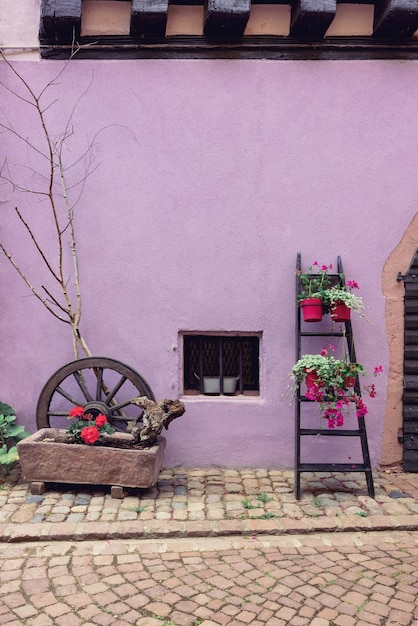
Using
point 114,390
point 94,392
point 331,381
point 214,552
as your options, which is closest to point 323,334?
point 331,381

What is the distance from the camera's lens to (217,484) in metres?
4.67

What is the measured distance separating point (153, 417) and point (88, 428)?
0.50 meters

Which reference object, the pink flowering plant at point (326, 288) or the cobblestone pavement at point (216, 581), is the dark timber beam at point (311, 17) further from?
the cobblestone pavement at point (216, 581)

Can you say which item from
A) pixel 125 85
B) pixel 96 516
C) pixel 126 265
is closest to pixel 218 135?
pixel 125 85

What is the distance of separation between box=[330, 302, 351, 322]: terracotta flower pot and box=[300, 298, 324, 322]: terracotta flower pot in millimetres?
94

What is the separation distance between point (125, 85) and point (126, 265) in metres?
1.55

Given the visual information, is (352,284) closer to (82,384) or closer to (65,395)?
(82,384)

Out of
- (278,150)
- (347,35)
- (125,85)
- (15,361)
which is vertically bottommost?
(15,361)

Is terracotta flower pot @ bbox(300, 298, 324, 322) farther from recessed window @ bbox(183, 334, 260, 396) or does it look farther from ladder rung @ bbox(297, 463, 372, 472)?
ladder rung @ bbox(297, 463, 372, 472)

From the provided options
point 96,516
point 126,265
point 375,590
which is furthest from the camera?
point 126,265

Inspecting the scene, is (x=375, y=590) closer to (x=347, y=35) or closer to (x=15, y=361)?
(x=15, y=361)

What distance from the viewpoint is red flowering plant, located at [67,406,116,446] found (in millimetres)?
4312

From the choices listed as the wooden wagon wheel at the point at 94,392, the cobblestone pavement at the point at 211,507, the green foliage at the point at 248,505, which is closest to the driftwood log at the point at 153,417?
the wooden wagon wheel at the point at 94,392

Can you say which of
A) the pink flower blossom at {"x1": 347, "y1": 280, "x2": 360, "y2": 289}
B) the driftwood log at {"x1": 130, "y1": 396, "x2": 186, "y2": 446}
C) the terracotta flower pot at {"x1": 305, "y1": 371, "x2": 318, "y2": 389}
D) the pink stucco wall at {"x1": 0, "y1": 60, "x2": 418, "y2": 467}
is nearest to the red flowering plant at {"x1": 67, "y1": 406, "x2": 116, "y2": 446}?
the driftwood log at {"x1": 130, "y1": 396, "x2": 186, "y2": 446}
